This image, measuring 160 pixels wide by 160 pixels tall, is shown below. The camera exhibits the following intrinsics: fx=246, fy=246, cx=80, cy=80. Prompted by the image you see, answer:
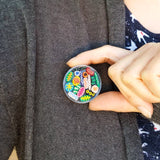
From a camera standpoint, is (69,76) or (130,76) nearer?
(130,76)

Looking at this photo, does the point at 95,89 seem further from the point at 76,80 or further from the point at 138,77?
the point at 138,77

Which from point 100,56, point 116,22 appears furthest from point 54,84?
point 116,22

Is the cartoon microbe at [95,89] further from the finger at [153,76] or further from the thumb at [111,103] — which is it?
the finger at [153,76]

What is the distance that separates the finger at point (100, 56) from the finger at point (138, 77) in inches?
3.5

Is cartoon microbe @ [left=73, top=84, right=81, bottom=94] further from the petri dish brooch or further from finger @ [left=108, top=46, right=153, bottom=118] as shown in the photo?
finger @ [left=108, top=46, right=153, bottom=118]

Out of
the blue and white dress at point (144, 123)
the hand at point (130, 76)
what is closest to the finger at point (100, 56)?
the hand at point (130, 76)

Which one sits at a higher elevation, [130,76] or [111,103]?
[130,76]

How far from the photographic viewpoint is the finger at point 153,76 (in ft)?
1.86

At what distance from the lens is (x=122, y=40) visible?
2.55 feet

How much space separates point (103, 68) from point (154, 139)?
0.28m

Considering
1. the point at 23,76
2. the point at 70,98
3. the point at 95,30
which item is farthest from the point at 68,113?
the point at 95,30

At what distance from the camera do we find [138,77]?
591mm

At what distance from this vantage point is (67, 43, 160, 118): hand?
583 millimetres

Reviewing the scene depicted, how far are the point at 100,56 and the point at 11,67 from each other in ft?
0.82
